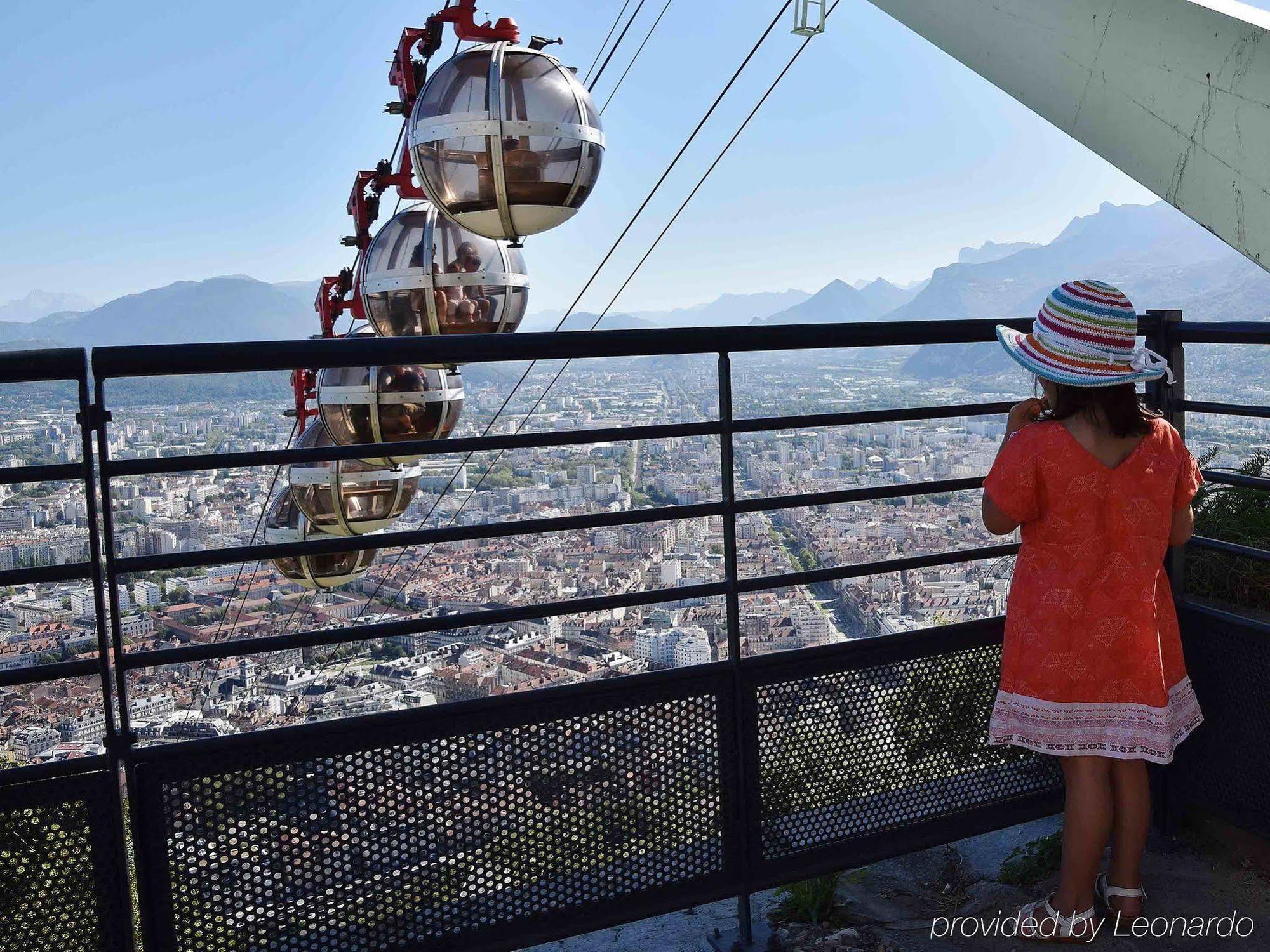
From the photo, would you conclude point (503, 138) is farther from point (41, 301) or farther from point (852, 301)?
point (41, 301)

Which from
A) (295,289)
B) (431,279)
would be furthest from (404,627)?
(295,289)

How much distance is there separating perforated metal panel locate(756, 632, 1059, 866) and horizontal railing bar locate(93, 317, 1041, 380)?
0.86 metres

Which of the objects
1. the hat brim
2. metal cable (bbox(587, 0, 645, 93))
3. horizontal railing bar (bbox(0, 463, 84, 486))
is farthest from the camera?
metal cable (bbox(587, 0, 645, 93))

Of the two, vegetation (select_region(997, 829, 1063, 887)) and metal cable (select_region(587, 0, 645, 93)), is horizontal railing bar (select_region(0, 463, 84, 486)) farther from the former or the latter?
metal cable (select_region(587, 0, 645, 93))

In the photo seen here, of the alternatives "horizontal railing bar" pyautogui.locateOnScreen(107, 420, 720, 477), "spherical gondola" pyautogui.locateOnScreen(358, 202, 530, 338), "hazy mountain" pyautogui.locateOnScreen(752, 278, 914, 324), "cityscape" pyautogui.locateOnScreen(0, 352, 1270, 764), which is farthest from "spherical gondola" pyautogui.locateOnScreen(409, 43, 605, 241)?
"hazy mountain" pyautogui.locateOnScreen(752, 278, 914, 324)

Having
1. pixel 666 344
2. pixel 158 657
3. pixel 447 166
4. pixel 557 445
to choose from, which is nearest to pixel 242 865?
pixel 158 657

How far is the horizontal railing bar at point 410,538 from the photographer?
93.5 inches

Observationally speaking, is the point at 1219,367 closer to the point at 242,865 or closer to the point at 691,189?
the point at 242,865

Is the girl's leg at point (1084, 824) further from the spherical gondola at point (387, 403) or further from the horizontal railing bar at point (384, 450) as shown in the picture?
the spherical gondola at point (387, 403)

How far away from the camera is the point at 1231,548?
313 centimetres

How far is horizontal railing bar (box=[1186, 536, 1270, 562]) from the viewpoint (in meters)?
3.01

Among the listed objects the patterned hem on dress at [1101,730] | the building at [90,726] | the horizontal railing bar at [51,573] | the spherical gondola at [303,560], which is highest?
the horizontal railing bar at [51,573]

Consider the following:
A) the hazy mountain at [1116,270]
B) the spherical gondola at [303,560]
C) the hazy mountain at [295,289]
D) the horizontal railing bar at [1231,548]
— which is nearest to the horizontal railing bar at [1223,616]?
the horizontal railing bar at [1231,548]

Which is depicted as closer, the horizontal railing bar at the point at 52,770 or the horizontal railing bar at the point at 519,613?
the horizontal railing bar at the point at 52,770
